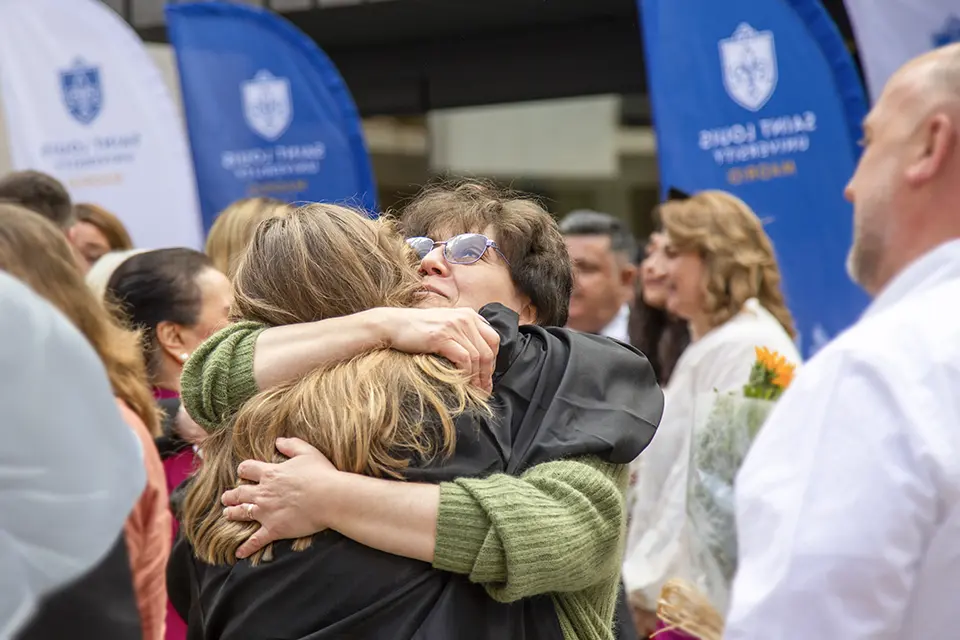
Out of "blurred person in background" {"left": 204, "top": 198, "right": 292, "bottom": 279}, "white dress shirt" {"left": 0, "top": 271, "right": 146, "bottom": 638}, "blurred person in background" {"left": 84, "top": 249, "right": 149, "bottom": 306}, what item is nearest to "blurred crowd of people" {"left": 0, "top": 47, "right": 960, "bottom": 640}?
"white dress shirt" {"left": 0, "top": 271, "right": 146, "bottom": 638}

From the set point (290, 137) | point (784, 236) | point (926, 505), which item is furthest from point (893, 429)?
point (290, 137)

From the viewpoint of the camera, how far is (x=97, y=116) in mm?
6137

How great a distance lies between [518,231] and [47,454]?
1346mm

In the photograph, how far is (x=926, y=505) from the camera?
128cm

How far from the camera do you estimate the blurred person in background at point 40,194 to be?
12.6 ft

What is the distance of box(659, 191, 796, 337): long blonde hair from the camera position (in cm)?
397

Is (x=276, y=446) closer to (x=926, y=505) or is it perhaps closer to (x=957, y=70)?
(x=926, y=505)

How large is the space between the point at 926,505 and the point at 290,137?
16.3ft

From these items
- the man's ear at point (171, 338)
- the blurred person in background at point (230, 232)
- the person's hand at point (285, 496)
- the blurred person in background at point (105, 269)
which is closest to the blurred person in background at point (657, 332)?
the blurred person in background at point (230, 232)

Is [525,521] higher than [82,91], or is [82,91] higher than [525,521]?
[82,91]

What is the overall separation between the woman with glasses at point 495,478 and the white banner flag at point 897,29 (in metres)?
2.84

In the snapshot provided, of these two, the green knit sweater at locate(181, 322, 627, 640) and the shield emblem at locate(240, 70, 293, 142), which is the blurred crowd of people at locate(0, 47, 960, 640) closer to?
the green knit sweater at locate(181, 322, 627, 640)

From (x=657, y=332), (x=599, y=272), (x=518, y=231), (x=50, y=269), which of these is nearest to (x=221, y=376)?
(x=518, y=231)

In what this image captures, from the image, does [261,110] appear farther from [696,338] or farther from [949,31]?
[949,31]
